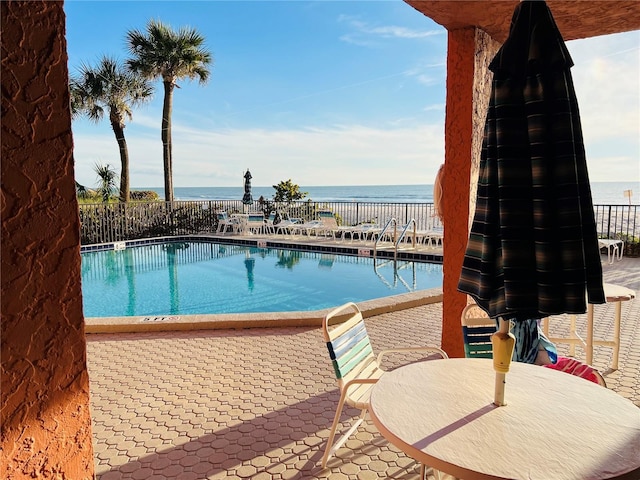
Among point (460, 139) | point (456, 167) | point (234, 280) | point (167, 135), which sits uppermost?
point (167, 135)

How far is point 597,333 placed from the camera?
4.29 m

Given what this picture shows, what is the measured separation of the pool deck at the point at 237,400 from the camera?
2211 millimetres

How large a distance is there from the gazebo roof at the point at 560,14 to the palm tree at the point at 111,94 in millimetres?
13465

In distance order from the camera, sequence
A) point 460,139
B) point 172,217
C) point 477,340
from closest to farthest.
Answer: point 477,340, point 460,139, point 172,217

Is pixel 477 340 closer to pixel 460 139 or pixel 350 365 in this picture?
pixel 350 365

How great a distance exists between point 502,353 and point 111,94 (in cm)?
1589

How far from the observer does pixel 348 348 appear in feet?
7.43

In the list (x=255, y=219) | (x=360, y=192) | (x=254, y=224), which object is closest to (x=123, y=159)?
(x=255, y=219)

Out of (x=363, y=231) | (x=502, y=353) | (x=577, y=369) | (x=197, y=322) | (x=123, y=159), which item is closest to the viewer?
(x=502, y=353)

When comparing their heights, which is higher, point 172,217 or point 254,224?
point 172,217

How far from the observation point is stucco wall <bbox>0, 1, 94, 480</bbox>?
1266 millimetres

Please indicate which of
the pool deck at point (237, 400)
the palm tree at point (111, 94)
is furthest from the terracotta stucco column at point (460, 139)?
the palm tree at point (111, 94)

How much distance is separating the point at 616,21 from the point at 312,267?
7.04m

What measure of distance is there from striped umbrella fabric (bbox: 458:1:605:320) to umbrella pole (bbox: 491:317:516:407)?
0.08m
